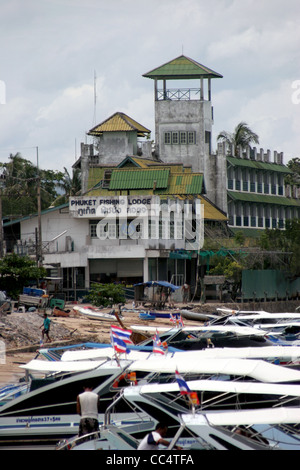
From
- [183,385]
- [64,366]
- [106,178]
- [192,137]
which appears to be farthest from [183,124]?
[183,385]

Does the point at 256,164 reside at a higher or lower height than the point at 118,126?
lower

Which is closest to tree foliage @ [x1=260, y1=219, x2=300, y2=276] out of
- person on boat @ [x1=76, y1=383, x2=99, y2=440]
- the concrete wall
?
the concrete wall

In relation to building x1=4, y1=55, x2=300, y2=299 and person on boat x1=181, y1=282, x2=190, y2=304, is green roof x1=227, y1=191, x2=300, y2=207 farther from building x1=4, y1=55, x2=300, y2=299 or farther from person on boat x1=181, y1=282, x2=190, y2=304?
person on boat x1=181, y1=282, x2=190, y2=304

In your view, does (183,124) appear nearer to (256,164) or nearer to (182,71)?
(182,71)

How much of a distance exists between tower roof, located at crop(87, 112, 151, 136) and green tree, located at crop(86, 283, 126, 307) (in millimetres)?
31275

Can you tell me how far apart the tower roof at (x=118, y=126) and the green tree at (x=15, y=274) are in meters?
33.0

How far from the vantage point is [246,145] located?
93.6m

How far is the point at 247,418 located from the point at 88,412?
382 cm

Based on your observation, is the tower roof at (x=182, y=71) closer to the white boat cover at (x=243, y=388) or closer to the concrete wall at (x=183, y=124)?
the concrete wall at (x=183, y=124)

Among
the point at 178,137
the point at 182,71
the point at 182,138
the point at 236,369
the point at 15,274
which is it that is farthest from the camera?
the point at 178,137

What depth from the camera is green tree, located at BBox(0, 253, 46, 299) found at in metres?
50.6

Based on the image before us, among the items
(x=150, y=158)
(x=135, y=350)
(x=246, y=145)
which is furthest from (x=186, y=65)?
(x=135, y=350)

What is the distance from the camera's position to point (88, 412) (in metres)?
18.6

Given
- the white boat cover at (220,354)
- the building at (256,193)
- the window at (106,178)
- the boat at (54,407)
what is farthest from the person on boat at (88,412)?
the building at (256,193)
